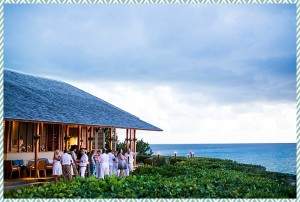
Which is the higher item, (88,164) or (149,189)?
(88,164)

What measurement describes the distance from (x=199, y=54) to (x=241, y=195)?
20920 mm

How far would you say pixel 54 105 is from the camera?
2577 centimetres

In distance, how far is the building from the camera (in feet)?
73.9

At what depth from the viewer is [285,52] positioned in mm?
33438

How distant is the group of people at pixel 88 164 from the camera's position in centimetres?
2122

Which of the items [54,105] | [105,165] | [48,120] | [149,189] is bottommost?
[149,189]

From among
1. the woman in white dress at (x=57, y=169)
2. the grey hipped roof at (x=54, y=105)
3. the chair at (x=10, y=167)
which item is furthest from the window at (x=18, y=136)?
the woman in white dress at (x=57, y=169)

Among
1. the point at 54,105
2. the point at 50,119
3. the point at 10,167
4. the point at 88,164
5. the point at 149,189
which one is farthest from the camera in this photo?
the point at 54,105

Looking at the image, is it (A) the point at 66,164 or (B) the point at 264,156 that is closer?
(A) the point at 66,164

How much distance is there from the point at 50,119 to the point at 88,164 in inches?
113

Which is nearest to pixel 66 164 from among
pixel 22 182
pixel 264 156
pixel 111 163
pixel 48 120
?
pixel 22 182

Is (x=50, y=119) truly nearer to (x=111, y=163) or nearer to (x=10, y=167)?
(x=10, y=167)

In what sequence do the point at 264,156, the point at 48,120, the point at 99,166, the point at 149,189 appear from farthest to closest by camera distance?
the point at 264,156
the point at 99,166
the point at 48,120
the point at 149,189

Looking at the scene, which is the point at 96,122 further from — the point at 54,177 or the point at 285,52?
the point at 285,52
